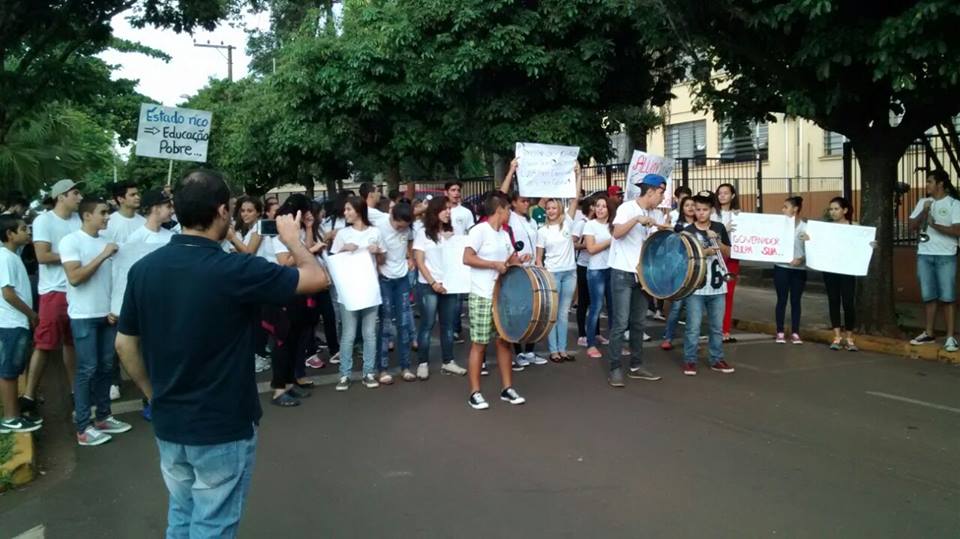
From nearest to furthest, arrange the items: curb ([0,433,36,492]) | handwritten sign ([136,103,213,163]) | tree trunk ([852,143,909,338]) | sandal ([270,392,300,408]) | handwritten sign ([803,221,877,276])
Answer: curb ([0,433,36,492]) → sandal ([270,392,300,408]) → handwritten sign ([803,221,877,276]) → tree trunk ([852,143,909,338]) → handwritten sign ([136,103,213,163])

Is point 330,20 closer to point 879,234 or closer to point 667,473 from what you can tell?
point 879,234

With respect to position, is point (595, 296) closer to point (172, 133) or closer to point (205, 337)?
point (172, 133)

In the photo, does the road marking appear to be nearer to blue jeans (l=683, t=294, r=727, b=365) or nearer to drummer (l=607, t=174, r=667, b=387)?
blue jeans (l=683, t=294, r=727, b=365)

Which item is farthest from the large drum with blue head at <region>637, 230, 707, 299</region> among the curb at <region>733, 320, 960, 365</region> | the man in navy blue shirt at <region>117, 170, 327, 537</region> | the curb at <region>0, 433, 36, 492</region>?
the curb at <region>0, 433, 36, 492</region>

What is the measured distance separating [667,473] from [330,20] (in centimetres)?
1665

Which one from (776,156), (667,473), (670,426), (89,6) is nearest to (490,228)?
(670,426)

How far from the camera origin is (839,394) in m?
7.36

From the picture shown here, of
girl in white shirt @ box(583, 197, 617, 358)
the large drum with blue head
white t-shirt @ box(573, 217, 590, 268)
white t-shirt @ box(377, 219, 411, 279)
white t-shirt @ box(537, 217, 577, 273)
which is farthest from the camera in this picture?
white t-shirt @ box(573, 217, 590, 268)

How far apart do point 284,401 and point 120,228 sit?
205 centimetres

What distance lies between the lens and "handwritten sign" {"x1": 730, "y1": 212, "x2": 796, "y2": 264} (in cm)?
988

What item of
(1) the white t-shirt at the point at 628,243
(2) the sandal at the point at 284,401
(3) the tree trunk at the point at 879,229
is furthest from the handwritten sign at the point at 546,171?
(2) the sandal at the point at 284,401

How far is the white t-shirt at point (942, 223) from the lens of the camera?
8938mm

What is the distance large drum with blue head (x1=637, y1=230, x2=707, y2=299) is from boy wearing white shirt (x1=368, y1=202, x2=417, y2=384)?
7.68ft

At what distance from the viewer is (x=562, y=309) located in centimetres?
900
